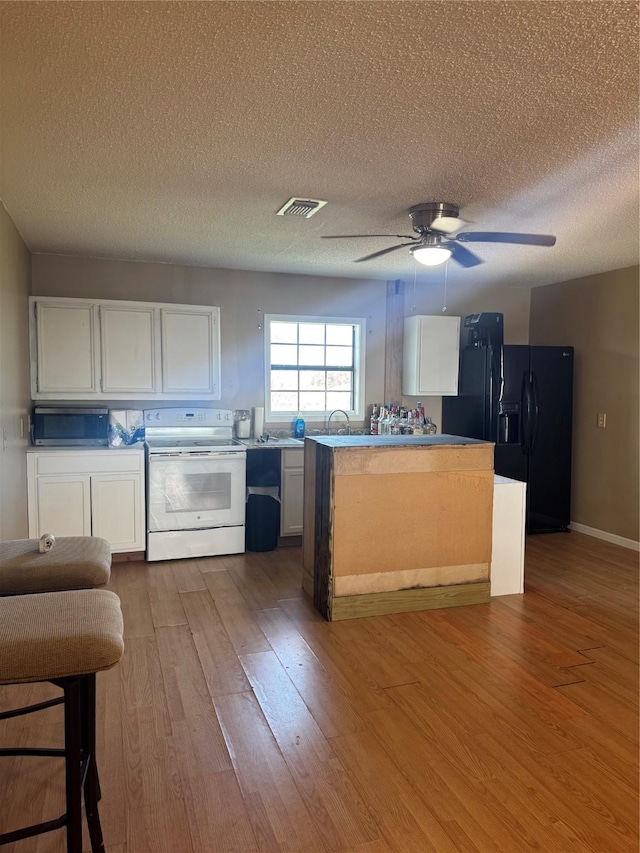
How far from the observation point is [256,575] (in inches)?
170

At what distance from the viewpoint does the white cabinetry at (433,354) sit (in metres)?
5.67

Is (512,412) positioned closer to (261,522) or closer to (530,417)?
(530,417)

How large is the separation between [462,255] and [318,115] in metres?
1.48

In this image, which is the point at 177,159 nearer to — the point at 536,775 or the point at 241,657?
the point at 241,657

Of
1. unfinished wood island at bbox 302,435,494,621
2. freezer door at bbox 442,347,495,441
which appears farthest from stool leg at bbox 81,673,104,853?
freezer door at bbox 442,347,495,441

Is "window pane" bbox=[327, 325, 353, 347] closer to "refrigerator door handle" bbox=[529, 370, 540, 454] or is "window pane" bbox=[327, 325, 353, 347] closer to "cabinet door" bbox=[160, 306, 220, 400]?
"cabinet door" bbox=[160, 306, 220, 400]

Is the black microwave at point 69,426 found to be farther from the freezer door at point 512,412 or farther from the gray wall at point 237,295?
the freezer door at point 512,412

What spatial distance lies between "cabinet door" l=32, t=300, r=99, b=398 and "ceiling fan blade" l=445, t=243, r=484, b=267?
281 centimetres

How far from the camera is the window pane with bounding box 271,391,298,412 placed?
5.63 metres

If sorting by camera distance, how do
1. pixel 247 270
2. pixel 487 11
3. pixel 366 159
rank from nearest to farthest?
pixel 487 11 < pixel 366 159 < pixel 247 270

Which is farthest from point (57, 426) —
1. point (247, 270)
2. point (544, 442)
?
point (544, 442)

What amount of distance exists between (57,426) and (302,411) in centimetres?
218

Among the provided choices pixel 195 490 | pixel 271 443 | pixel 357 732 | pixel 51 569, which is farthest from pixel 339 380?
pixel 51 569

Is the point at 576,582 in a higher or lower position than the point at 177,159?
lower
